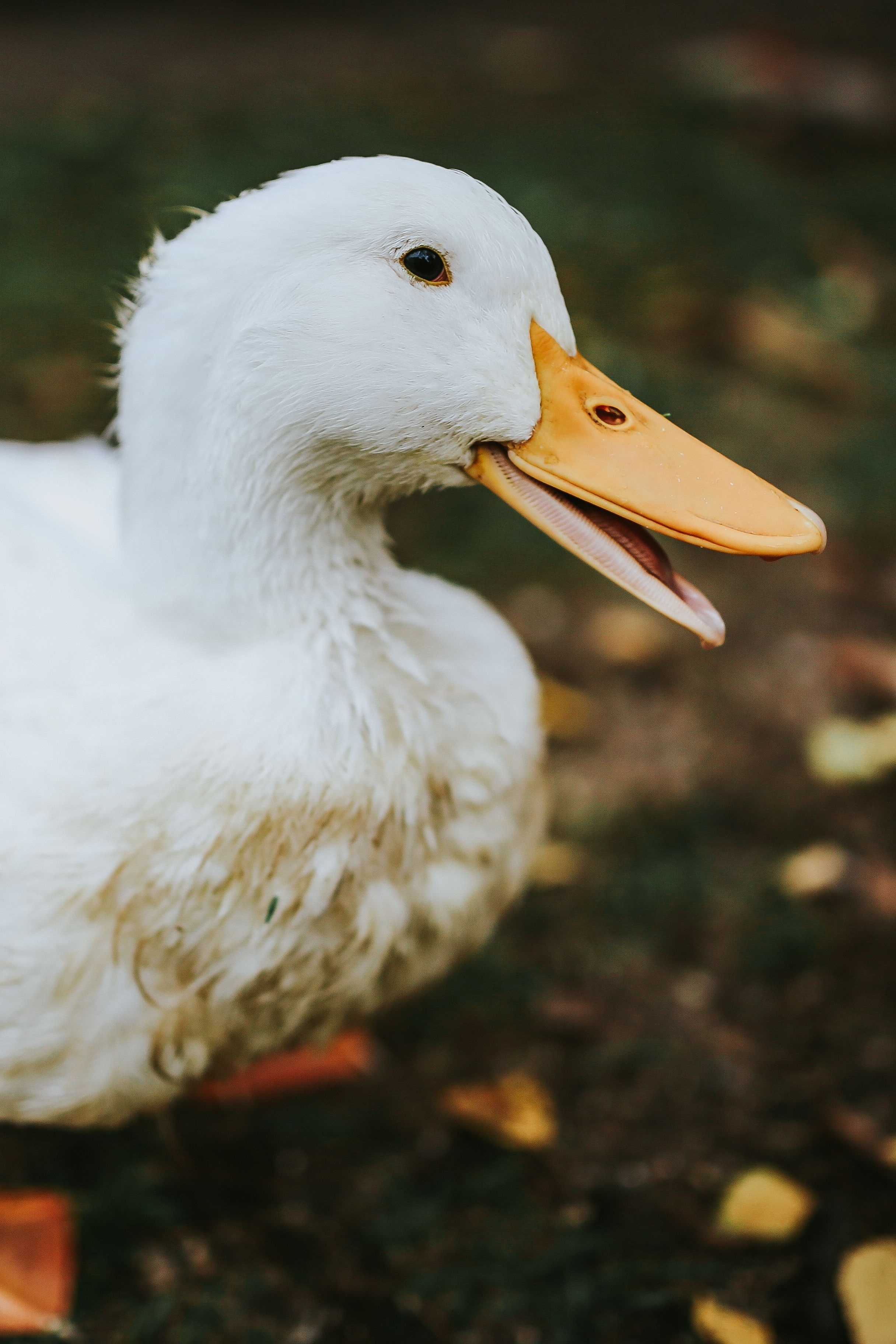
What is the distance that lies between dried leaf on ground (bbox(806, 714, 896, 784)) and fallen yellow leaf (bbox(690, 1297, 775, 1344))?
1296 millimetres

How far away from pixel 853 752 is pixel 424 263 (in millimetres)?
1884

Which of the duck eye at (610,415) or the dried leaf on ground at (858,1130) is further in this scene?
the dried leaf on ground at (858,1130)

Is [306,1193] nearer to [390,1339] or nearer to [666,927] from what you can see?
[390,1339]

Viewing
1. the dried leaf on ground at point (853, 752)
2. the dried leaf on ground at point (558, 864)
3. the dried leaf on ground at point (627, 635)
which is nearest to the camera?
the dried leaf on ground at point (558, 864)

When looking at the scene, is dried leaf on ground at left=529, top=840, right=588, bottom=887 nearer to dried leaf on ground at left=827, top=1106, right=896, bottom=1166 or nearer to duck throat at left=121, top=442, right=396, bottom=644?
dried leaf on ground at left=827, top=1106, right=896, bottom=1166

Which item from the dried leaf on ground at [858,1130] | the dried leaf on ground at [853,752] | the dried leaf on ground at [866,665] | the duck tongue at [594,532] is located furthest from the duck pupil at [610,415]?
the dried leaf on ground at [866,665]

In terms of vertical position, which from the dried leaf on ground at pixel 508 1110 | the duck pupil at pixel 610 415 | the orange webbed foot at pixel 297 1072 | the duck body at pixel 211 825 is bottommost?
the orange webbed foot at pixel 297 1072

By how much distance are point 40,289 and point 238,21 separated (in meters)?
2.73

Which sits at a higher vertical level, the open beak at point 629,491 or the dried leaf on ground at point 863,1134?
the open beak at point 629,491

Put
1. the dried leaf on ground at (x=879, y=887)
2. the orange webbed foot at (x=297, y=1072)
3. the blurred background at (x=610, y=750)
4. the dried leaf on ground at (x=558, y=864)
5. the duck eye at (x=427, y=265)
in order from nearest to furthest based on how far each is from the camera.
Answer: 1. the duck eye at (x=427, y=265)
2. the blurred background at (x=610, y=750)
3. the orange webbed foot at (x=297, y=1072)
4. the dried leaf on ground at (x=879, y=887)
5. the dried leaf on ground at (x=558, y=864)

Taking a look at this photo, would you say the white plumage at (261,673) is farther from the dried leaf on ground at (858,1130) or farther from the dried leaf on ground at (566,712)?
the dried leaf on ground at (566,712)

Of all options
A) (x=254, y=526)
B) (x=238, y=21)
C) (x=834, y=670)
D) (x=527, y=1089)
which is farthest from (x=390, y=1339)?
(x=238, y=21)

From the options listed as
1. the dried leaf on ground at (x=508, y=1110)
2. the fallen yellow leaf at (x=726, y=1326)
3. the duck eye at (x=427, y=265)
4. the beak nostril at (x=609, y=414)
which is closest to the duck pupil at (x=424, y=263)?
the duck eye at (x=427, y=265)

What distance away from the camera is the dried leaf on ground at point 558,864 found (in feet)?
8.49
